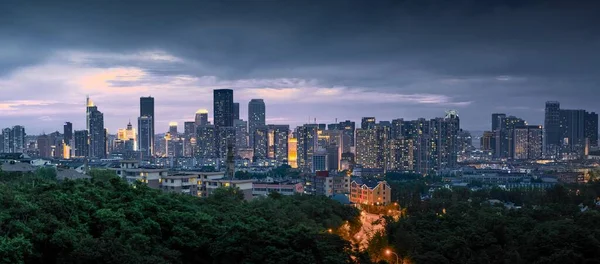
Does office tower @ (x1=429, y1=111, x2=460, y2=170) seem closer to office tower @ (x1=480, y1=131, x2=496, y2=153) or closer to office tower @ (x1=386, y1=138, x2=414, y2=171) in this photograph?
office tower @ (x1=386, y1=138, x2=414, y2=171)

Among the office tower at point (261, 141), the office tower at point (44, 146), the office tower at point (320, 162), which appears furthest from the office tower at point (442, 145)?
the office tower at point (44, 146)

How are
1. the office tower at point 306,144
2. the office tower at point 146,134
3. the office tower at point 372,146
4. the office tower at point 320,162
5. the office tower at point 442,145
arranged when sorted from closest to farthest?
the office tower at point 320,162 → the office tower at point 442,145 → the office tower at point 372,146 → the office tower at point 306,144 → the office tower at point 146,134

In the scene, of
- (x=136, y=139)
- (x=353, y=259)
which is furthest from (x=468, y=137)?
(x=353, y=259)

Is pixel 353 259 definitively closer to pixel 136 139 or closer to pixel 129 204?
pixel 129 204

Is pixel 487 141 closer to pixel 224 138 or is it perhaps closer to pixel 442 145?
pixel 442 145

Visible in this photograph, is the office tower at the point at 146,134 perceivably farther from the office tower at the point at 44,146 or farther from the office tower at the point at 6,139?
the office tower at the point at 6,139
